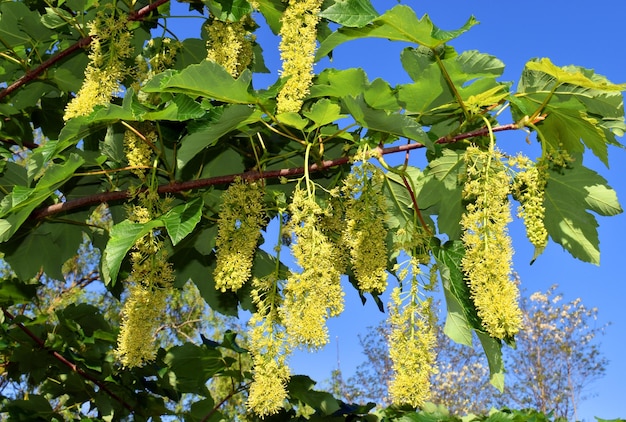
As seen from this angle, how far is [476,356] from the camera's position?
52.7ft

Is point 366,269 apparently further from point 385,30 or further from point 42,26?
point 42,26

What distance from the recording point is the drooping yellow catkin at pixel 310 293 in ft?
5.17

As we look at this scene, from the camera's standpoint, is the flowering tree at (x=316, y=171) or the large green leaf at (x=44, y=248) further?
the large green leaf at (x=44, y=248)

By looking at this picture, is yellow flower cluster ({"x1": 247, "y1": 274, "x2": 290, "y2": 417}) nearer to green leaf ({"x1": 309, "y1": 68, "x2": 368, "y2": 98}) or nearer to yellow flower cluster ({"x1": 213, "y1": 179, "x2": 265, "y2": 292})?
yellow flower cluster ({"x1": 213, "y1": 179, "x2": 265, "y2": 292})

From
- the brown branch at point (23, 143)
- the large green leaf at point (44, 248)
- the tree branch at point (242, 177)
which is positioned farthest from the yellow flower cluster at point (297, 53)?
the brown branch at point (23, 143)

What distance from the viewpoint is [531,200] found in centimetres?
174

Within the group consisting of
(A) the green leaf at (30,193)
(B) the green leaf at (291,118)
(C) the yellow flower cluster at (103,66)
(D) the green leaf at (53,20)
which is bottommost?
(A) the green leaf at (30,193)

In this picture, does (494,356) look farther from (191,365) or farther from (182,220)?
(191,365)

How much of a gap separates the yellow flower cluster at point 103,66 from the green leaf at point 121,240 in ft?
1.69

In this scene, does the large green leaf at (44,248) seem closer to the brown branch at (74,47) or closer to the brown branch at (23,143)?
the brown branch at (23,143)

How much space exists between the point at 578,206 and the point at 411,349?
3.11 feet

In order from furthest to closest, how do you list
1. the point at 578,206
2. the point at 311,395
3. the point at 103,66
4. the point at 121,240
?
the point at 311,395 < the point at 103,66 < the point at 578,206 < the point at 121,240

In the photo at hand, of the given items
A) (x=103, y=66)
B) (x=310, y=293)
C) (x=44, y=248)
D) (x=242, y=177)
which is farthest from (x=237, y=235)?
(x=44, y=248)

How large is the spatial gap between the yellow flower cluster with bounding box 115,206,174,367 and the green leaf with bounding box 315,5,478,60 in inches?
31.8
